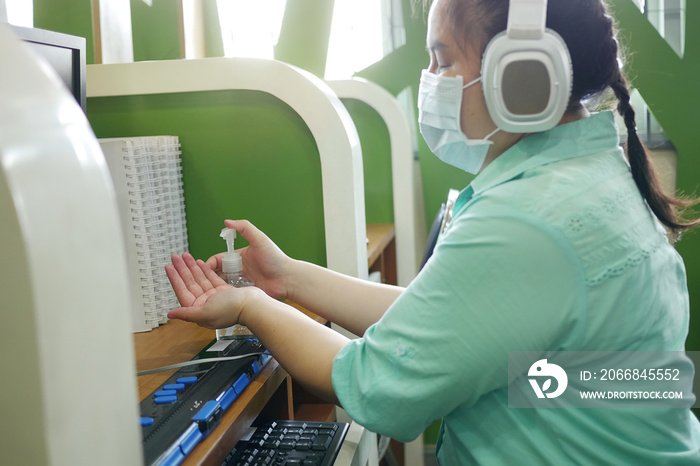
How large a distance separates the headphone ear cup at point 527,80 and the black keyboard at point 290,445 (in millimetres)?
513

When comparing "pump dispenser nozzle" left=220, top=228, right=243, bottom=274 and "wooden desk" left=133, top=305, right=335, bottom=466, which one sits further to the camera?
"pump dispenser nozzle" left=220, top=228, right=243, bottom=274

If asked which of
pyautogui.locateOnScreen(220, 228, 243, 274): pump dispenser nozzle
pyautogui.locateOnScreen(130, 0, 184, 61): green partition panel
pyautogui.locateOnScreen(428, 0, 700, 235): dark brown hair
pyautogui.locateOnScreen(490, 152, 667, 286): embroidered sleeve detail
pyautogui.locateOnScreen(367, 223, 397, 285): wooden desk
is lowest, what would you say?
pyautogui.locateOnScreen(367, 223, 397, 285): wooden desk

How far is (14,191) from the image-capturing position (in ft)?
1.26

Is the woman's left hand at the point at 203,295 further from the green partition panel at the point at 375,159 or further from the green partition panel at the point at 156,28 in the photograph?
the green partition panel at the point at 156,28

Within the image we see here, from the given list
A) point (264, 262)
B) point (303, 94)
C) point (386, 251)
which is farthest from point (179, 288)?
point (386, 251)

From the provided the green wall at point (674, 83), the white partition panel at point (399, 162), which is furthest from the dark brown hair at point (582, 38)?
the green wall at point (674, 83)

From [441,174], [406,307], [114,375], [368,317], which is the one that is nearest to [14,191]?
[114,375]

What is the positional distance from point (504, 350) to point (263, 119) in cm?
69

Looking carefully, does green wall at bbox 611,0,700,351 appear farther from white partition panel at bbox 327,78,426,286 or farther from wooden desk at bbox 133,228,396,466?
wooden desk at bbox 133,228,396,466

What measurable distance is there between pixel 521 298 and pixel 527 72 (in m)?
0.28

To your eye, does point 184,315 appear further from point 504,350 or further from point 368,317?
point 504,350

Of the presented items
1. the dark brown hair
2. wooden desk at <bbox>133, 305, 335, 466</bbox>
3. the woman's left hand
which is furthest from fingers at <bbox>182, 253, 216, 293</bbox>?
the dark brown hair

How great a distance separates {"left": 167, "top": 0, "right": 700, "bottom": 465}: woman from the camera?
70cm

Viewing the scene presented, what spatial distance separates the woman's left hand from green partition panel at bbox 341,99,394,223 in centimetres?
135
